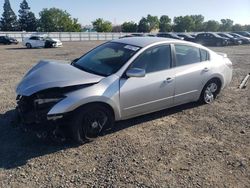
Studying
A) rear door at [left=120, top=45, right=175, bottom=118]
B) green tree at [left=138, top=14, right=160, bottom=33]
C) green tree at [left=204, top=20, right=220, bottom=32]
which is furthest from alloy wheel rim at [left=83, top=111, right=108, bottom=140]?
green tree at [left=204, top=20, right=220, bottom=32]

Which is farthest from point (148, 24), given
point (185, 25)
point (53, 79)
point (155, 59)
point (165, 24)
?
point (53, 79)

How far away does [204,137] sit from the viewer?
469cm

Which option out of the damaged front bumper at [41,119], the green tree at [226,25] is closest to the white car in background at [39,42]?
the damaged front bumper at [41,119]

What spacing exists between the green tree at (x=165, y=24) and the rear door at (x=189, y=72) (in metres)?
85.8

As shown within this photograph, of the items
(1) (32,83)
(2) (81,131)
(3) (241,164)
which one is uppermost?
(1) (32,83)

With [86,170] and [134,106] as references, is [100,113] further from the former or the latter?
[86,170]

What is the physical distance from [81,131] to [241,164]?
240 cm

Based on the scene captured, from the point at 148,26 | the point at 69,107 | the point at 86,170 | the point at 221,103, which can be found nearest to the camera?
the point at 86,170

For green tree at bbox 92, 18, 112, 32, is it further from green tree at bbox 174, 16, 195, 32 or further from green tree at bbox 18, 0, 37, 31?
green tree at bbox 174, 16, 195, 32

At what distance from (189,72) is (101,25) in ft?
291

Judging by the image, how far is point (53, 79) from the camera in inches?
166

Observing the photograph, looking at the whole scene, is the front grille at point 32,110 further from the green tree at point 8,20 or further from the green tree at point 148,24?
the green tree at point 148,24

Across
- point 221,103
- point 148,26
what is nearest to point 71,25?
point 148,26

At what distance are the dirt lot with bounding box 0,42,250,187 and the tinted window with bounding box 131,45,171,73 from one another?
3.51ft
